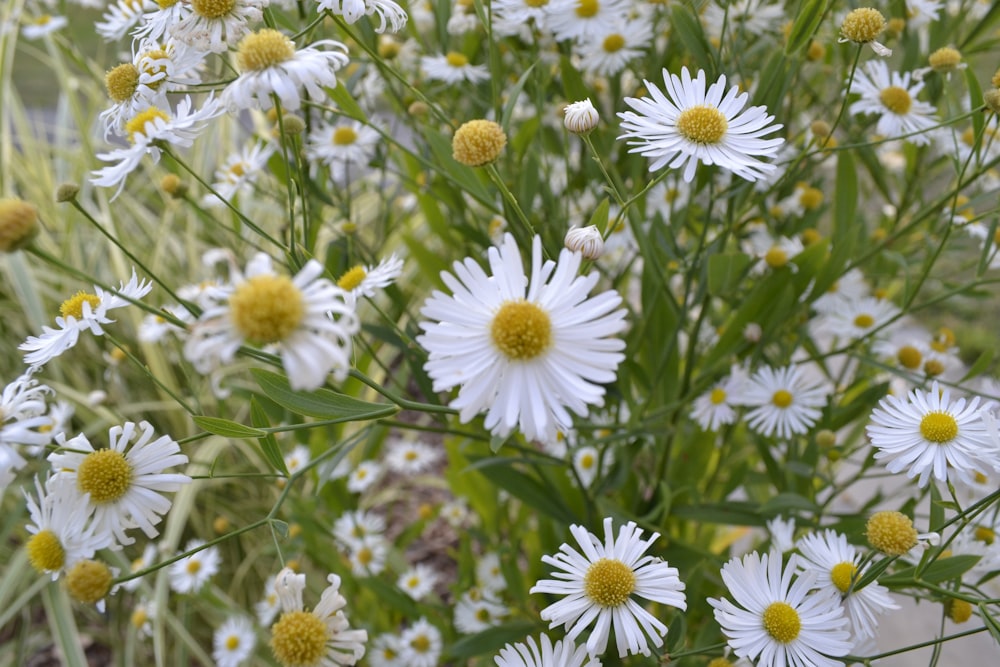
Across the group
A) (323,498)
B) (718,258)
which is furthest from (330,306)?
(323,498)

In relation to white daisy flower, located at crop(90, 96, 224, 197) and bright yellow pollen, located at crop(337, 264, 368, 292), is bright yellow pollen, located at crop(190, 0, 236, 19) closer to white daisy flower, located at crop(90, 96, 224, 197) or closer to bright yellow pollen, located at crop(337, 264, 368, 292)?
white daisy flower, located at crop(90, 96, 224, 197)

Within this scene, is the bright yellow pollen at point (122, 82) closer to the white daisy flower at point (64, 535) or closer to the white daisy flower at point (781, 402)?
the white daisy flower at point (64, 535)

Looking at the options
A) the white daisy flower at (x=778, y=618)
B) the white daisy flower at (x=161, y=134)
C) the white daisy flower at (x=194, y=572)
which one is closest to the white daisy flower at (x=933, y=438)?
the white daisy flower at (x=778, y=618)

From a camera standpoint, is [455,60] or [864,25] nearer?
[864,25]

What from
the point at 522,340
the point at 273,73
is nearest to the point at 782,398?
the point at 522,340

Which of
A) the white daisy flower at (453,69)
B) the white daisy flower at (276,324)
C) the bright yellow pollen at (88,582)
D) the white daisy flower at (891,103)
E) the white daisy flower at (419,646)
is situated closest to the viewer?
the white daisy flower at (276,324)

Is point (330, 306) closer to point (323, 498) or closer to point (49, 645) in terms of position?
point (323, 498)

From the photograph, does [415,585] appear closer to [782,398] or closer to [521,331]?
[782,398]
